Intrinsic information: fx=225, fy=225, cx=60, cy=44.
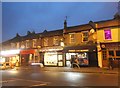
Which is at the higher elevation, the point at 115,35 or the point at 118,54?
the point at 115,35

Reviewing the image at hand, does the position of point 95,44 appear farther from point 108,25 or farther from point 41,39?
point 41,39

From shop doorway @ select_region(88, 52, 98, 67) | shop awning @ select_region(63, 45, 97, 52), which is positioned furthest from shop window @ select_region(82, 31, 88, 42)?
shop doorway @ select_region(88, 52, 98, 67)

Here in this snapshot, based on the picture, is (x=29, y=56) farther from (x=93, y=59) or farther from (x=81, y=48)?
(x=93, y=59)

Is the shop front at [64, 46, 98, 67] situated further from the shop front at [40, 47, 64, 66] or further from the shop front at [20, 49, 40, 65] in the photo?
the shop front at [20, 49, 40, 65]

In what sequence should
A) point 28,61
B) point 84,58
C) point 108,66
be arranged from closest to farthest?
point 108,66 → point 84,58 → point 28,61

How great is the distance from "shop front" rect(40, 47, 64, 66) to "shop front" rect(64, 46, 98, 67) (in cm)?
199

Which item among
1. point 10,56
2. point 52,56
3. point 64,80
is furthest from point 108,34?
point 10,56

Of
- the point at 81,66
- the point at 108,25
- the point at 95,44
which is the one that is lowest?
the point at 81,66

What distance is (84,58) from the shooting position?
36.3m

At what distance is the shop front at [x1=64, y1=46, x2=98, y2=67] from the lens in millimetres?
35034

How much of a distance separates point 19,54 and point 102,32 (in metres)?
23.2

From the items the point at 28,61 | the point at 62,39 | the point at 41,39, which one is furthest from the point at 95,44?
the point at 28,61

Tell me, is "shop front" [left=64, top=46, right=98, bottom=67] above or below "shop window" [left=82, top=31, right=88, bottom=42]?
below

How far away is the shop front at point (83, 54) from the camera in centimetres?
3503
